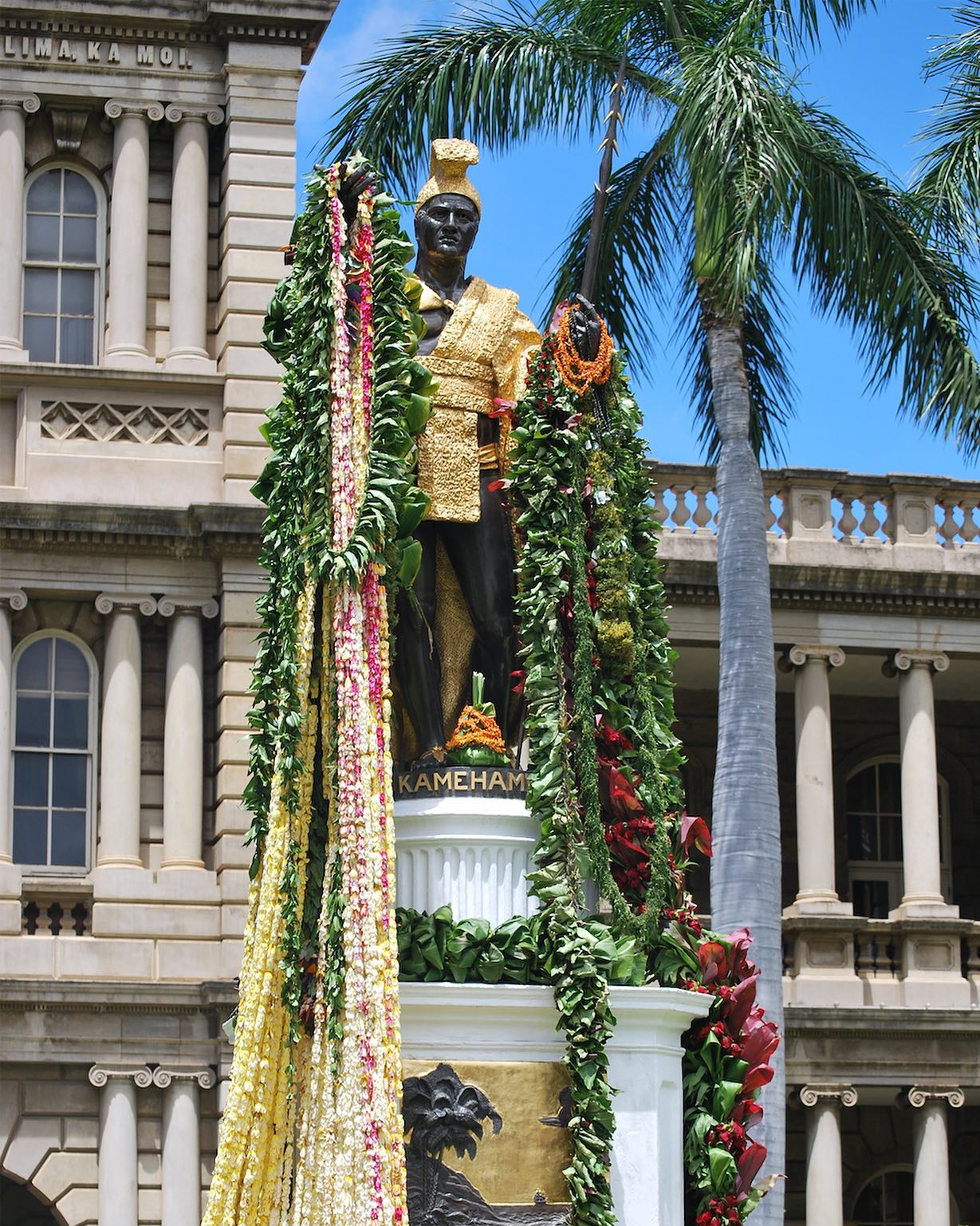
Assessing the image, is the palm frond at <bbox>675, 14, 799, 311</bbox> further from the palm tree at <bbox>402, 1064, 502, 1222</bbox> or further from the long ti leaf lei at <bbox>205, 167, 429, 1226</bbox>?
the palm tree at <bbox>402, 1064, 502, 1222</bbox>

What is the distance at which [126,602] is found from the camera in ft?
85.0

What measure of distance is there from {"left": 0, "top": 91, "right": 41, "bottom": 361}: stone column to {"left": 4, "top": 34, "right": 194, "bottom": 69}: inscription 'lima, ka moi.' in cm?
44

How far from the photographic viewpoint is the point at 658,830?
927 centimetres

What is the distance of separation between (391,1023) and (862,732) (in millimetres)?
23809

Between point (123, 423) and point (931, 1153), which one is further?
point (931, 1153)

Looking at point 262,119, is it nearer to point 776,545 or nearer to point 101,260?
point 101,260

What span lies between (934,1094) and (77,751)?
9340mm

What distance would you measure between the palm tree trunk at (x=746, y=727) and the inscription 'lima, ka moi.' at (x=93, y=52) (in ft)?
26.9

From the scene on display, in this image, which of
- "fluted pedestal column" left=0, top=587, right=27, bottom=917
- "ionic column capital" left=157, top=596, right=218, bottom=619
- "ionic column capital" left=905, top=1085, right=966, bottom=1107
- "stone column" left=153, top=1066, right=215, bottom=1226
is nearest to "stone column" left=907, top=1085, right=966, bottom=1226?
"ionic column capital" left=905, top=1085, right=966, bottom=1107

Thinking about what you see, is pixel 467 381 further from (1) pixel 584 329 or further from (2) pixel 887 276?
(2) pixel 887 276

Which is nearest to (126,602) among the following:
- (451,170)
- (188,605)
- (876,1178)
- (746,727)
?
(188,605)

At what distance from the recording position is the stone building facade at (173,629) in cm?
2498

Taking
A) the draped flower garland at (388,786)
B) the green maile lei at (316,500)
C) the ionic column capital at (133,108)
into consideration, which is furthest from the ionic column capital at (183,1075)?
the green maile lei at (316,500)

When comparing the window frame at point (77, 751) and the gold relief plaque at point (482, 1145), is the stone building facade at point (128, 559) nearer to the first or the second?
the window frame at point (77, 751)
